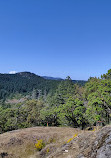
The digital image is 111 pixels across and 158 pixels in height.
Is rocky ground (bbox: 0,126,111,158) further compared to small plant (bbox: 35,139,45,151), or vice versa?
small plant (bbox: 35,139,45,151)

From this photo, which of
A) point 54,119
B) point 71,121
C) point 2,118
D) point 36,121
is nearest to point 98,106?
point 71,121

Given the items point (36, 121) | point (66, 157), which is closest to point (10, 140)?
point (66, 157)

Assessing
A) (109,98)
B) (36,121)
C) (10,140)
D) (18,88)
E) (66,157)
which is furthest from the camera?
(18,88)

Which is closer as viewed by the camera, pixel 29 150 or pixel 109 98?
pixel 29 150

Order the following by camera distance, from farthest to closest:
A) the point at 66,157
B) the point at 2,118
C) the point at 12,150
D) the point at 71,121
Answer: the point at 2,118 < the point at 71,121 < the point at 12,150 < the point at 66,157

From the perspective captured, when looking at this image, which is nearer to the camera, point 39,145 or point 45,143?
point 39,145

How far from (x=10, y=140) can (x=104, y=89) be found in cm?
1360

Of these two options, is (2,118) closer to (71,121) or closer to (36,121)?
(36,121)

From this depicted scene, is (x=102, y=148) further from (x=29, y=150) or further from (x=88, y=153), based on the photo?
(x=29, y=150)

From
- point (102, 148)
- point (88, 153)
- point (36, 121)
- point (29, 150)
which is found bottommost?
point (36, 121)

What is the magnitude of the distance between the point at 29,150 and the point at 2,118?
648 inches

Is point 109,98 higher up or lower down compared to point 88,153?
higher up

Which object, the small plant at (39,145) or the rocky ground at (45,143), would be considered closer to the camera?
the rocky ground at (45,143)

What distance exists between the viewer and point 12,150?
11711mm
